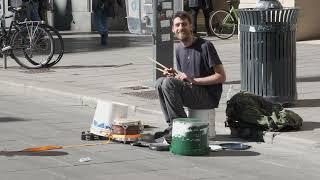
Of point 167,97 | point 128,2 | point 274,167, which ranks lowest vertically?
point 274,167

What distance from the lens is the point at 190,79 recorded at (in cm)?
794

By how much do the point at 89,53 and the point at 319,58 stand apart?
17.1 feet

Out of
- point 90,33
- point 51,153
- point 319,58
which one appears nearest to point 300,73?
point 319,58

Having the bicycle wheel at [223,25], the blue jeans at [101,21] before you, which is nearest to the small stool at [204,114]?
the blue jeans at [101,21]

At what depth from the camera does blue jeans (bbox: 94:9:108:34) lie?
18.4m

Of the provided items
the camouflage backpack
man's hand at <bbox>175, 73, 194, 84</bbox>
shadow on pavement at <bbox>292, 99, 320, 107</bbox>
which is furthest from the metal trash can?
man's hand at <bbox>175, 73, 194, 84</bbox>

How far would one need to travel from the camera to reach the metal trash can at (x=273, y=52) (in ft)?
30.5

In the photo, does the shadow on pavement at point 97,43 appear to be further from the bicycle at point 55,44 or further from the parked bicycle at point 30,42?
the parked bicycle at point 30,42

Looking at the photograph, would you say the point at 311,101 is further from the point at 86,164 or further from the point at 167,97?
the point at 86,164

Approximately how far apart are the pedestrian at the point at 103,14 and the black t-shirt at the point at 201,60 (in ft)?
34.2

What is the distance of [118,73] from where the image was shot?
43.5 feet

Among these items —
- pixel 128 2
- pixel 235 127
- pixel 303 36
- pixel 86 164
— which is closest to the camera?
pixel 86 164

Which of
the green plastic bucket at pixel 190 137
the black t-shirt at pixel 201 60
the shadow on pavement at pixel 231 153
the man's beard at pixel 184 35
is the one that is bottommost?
the shadow on pavement at pixel 231 153

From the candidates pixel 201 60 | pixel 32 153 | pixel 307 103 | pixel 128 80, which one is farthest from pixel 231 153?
pixel 128 80
